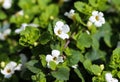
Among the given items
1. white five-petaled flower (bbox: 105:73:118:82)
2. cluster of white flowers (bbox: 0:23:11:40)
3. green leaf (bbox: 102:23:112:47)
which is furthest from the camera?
cluster of white flowers (bbox: 0:23:11:40)

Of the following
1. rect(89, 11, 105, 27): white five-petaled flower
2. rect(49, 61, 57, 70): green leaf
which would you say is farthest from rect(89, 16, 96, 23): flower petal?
rect(49, 61, 57, 70): green leaf

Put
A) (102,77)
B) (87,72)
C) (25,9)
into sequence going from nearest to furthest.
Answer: (102,77) → (87,72) → (25,9)

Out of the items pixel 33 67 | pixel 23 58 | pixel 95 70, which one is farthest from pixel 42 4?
pixel 95 70

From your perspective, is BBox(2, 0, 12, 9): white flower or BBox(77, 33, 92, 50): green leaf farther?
BBox(2, 0, 12, 9): white flower

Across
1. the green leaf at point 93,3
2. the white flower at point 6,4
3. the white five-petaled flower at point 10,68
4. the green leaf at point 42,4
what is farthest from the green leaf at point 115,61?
the white flower at point 6,4

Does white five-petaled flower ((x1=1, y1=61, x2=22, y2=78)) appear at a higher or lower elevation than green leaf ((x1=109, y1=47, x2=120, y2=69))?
higher

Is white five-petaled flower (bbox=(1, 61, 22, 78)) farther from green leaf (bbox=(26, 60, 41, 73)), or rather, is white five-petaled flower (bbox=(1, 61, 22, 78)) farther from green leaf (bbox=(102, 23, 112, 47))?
green leaf (bbox=(102, 23, 112, 47))

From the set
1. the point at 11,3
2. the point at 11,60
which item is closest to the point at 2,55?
the point at 11,60

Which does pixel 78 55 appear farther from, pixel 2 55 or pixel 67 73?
pixel 2 55
